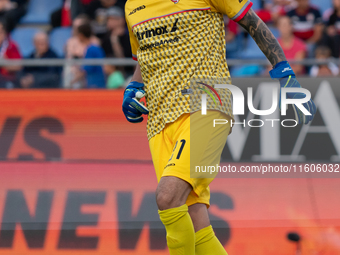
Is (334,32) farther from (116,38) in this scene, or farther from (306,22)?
(116,38)

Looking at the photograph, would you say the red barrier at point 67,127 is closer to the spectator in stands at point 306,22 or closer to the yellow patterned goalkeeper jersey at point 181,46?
the yellow patterned goalkeeper jersey at point 181,46

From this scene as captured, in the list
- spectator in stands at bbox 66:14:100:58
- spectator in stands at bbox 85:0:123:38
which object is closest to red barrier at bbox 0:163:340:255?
spectator in stands at bbox 66:14:100:58

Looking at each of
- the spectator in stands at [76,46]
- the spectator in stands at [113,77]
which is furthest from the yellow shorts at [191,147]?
the spectator in stands at [76,46]

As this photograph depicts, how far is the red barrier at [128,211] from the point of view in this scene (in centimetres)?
435

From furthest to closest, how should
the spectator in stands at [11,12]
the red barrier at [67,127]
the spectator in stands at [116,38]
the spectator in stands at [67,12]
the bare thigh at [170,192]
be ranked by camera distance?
the spectator in stands at [11,12]
the spectator in stands at [67,12]
the spectator in stands at [116,38]
the red barrier at [67,127]
the bare thigh at [170,192]

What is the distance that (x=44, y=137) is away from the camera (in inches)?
201

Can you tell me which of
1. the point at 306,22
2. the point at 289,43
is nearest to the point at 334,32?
the point at 306,22

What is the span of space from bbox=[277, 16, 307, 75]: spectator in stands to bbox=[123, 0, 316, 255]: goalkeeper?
439cm

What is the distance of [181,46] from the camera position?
286 cm

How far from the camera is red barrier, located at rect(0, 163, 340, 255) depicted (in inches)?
171

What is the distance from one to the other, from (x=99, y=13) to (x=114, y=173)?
4168mm

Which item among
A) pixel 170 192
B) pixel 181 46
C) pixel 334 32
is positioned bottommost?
pixel 170 192

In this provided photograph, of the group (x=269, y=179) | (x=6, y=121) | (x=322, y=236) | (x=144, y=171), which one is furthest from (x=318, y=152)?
(x=6, y=121)

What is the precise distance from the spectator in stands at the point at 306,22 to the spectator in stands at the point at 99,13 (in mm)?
3051
